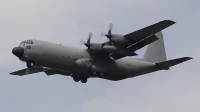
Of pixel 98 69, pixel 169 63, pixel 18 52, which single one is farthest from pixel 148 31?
pixel 18 52

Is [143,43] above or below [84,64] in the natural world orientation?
above

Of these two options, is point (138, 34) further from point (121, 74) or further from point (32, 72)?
point (32, 72)

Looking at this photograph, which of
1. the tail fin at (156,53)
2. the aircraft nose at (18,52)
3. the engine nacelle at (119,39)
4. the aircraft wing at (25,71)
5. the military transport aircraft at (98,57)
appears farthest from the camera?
the aircraft wing at (25,71)

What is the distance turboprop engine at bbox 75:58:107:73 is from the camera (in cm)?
3306

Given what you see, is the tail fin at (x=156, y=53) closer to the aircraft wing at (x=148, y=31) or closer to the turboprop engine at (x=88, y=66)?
the aircraft wing at (x=148, y=31)

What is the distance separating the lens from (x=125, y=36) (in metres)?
32.9

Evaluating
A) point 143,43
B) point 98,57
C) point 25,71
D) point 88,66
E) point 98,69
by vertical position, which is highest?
point 143,43

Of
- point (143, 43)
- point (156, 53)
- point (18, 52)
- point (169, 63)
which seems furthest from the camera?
point (156, 53)

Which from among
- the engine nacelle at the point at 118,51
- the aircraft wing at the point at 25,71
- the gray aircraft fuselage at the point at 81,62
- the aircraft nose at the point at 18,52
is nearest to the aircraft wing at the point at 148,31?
the engine nacelle at the point at 118,51

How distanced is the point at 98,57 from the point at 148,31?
4.93 meters

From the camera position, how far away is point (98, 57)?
113 ft

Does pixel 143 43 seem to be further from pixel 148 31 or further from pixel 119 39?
pixel 119 39

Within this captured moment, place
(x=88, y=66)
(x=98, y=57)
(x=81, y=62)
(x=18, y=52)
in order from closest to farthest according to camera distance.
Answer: (x=18, y=52) → (x=81, y=62) → (x=88, y=66) → (x=98, y=57)

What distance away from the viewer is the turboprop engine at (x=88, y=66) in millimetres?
33062
